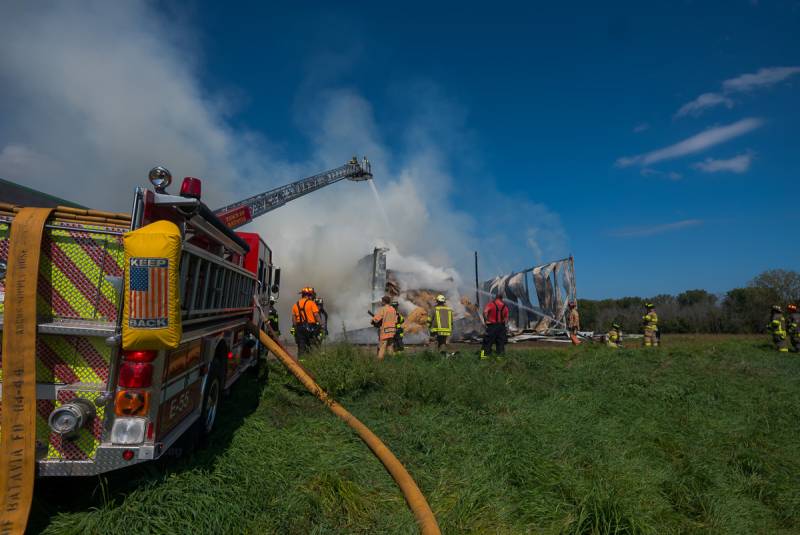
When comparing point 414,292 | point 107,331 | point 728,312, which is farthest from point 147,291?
point 728,312

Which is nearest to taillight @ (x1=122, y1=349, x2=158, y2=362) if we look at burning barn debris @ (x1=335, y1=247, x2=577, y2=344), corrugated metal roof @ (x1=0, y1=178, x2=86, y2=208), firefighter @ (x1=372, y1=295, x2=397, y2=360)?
corrugated metal roof @ (x1=0, y1=178, x2=86, y2=208)

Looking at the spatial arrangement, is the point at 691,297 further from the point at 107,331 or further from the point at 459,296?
the point at 107,331

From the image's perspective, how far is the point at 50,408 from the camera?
113 inches

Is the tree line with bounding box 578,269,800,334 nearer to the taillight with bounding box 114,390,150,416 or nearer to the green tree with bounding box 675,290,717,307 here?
the green tree with bounding box 675,290,717,307

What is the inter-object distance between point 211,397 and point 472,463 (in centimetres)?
268

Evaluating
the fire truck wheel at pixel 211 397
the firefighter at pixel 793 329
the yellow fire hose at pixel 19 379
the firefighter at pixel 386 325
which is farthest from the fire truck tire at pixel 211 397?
the firefighter at pixel 793 329

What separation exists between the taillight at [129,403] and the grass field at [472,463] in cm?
54

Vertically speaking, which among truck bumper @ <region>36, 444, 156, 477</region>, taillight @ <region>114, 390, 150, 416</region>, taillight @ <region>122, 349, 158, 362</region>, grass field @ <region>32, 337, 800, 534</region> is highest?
taillight @ <region>122, 349, 158, 362</region>

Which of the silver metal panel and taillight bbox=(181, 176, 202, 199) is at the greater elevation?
taillight bbox=(181, 176, 202, 199)

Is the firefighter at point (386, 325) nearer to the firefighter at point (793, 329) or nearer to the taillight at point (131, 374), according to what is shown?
the taillight at point (131, 374)

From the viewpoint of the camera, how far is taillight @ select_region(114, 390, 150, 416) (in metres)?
2.88

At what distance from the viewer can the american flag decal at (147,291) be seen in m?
2.66

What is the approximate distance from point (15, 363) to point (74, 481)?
129cm

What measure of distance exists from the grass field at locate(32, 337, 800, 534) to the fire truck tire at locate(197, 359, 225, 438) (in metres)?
0.17
